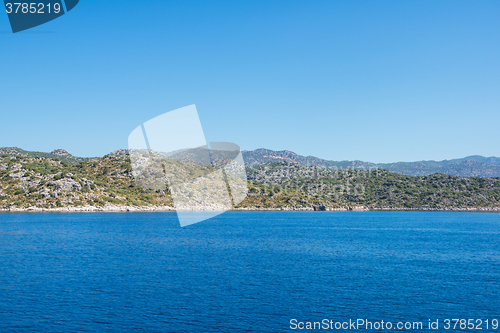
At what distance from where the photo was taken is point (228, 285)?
149 ft

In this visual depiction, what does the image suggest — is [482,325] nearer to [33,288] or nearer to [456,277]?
[456,277]

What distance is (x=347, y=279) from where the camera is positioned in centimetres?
5000

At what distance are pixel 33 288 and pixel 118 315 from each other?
15.0m

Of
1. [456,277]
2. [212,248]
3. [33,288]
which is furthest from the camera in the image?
[212,248]

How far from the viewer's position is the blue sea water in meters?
33.7

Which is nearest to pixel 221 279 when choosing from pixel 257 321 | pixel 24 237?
pixel 257 321

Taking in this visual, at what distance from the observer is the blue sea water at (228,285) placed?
3372cm

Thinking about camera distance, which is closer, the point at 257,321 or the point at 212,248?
the point at 257,321

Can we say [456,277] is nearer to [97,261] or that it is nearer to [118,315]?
[118,315]

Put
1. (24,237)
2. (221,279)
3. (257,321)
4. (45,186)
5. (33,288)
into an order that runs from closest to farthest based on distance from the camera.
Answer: (257,321) < (33,288) < (221,279) < (24,237) < (45,186)

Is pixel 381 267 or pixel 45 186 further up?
pixel 45 186

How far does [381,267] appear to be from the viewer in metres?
59.2

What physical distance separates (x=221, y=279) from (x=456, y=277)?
3494 centimetres

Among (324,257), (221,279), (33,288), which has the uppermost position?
(33,288)
